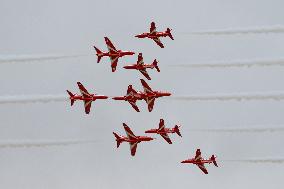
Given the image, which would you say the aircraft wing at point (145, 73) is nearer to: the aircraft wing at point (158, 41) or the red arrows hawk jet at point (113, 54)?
the red arrows hawk jet at point (113, 54)

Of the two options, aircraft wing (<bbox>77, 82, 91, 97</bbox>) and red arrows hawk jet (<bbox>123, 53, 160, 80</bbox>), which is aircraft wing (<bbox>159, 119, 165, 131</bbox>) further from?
aircraft wing (<bbox>77, 82, 91, 97</bbox>)

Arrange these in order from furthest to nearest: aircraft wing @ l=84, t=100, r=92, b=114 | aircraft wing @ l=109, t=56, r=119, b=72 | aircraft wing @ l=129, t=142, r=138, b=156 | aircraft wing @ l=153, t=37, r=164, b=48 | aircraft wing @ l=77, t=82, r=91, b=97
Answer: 1. aircraft wing @ l=129, t=142, r=138, b=156
2. aircraft wing @ l=153, t=37, r=164, b=48
3. aircraft wing @ l=109, t=56, r=119, b=72
4. aircraft wing @ l=77, t=82, r=91, b=97
5. aircraft wing @ l=84, t=100, r=92, b=114

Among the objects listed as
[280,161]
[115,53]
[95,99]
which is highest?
[115,53]

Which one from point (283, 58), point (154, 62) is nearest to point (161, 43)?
point (154, 62)

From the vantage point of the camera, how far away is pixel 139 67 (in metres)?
113

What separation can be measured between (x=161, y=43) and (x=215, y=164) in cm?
1979

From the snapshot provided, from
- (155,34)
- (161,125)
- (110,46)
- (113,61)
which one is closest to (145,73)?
(113,61)

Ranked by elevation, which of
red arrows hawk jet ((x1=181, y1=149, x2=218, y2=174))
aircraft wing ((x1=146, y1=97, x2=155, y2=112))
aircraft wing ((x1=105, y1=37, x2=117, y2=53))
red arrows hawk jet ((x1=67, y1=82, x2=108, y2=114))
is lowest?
red arrows hawk jet ((x1=181, y1=149, x2=218, y2=174))

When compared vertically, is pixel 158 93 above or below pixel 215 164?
above

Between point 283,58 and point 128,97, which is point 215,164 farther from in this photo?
point 283,58

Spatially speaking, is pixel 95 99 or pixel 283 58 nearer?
pixel 283 58

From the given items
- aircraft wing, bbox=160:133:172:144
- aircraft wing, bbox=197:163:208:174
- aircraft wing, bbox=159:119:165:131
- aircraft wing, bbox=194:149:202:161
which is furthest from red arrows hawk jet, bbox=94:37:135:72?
aircraft wing, bbox=197:163:208:174

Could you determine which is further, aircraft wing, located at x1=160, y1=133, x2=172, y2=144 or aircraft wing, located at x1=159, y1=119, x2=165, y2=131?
aircraft wing, located at x1=159, y1=119, x2=165, y2=131

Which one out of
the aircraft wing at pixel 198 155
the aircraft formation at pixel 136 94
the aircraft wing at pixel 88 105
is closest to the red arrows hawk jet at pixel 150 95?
the aircraft formation at pixel 136 94
